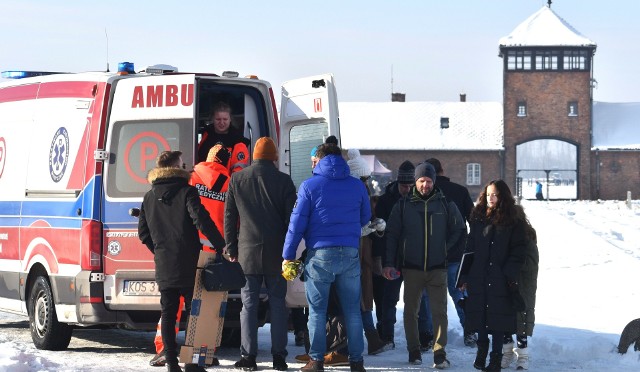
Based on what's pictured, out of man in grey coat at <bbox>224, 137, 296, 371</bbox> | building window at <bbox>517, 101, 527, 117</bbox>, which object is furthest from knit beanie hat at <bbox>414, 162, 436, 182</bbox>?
building window at <bbox>517, 101, 527, 117</bbox>

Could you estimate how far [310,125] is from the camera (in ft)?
34.7

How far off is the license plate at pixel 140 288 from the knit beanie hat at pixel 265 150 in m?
1.37

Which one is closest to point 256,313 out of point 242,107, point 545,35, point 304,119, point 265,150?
point 265,150

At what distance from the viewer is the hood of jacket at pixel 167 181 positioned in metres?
8.89

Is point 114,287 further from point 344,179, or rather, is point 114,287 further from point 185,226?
point 344,179

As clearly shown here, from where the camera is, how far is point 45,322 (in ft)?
34.4

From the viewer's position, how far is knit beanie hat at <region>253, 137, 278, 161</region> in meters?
9.50

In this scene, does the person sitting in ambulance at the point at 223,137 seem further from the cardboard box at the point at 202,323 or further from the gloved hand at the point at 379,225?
the cardboard box at the point at 202,323

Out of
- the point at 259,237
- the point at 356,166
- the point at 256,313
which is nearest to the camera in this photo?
the point at 259,237

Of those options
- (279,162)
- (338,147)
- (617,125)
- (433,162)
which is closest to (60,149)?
(279,162)

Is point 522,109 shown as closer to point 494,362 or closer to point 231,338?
point 231,338

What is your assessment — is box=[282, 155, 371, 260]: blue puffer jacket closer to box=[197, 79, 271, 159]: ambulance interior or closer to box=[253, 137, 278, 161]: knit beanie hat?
box=[253, 137, 278, 161]: knit beanie hat

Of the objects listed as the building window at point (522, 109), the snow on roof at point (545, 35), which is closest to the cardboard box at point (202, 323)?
the snow on roof at point (545, 35)

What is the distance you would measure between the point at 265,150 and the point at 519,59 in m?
63.2
